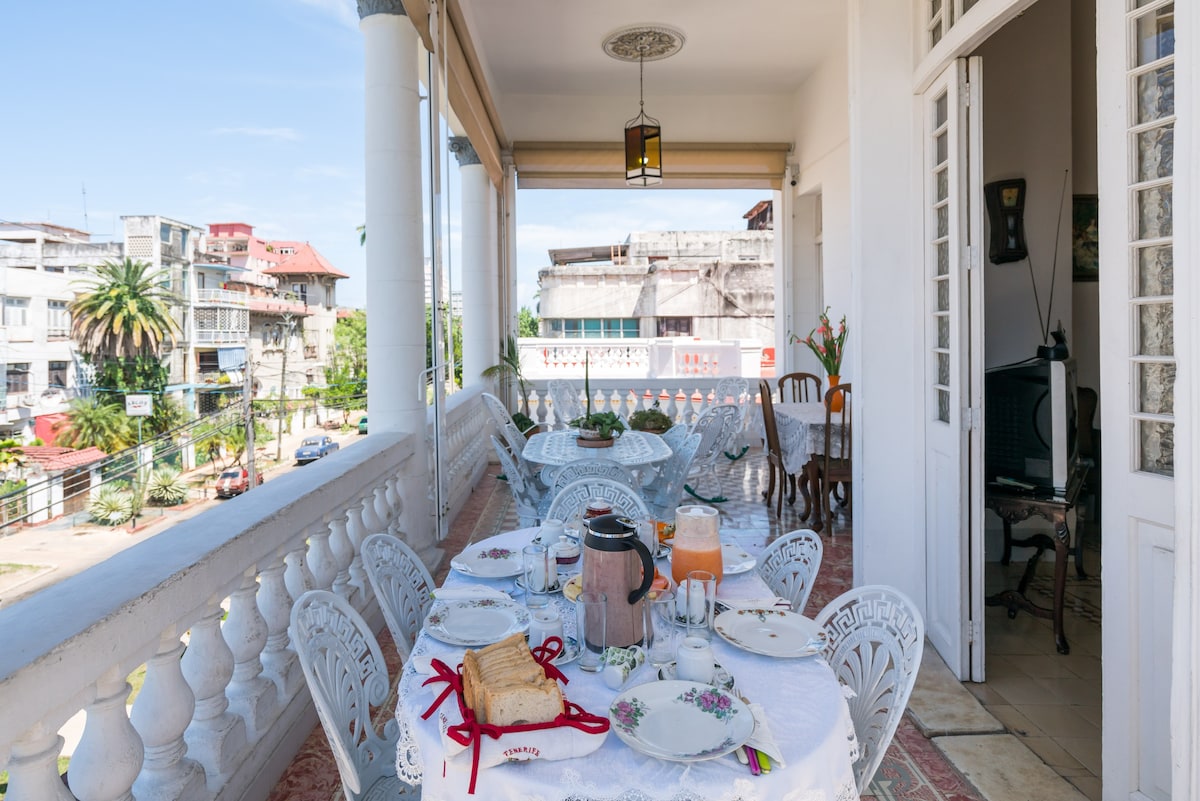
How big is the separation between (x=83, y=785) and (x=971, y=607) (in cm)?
268

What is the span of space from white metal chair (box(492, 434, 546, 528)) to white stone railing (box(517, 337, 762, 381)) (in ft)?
20.6

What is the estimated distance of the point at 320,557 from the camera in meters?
2.46

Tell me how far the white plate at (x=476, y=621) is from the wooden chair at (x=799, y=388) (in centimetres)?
519

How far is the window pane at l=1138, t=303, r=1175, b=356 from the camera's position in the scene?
5.31 ft

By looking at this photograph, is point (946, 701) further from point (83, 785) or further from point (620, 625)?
point (83, 785)

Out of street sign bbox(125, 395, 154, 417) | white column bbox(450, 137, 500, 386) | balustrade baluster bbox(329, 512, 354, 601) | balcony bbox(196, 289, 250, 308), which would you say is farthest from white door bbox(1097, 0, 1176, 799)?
balcony bbox(196, 289, 250, 308)

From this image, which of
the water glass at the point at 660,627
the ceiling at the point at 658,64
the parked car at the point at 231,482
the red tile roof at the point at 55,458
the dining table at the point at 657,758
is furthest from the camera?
the parked car at the point at 231,482

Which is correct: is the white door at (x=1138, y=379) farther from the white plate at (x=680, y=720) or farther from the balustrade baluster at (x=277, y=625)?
the balustrade baluster at (x=277, y=625)

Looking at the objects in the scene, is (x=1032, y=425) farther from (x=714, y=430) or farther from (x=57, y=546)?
(x=57, y=546)

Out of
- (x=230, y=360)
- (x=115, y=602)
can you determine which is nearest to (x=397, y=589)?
(x=115, y=602)

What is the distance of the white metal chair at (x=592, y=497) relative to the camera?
8.17ft

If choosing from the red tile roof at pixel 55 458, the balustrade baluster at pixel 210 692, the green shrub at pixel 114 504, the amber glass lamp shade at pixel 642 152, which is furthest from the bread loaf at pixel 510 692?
the green shrub at pixel 114 504

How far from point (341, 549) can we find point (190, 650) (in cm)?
99

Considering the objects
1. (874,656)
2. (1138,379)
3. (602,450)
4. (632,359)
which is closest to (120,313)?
(632,359)
